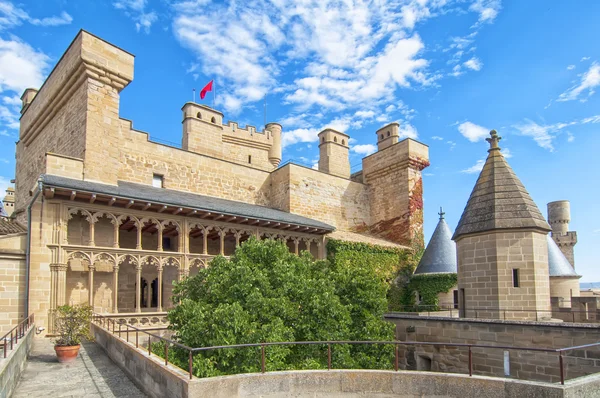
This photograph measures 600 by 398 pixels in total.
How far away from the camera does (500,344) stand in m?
12.8

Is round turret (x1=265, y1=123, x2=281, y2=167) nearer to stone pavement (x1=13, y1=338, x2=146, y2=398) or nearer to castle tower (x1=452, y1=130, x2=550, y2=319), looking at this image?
castle tower (x1=452, y1=130, x2=550, y2=319)

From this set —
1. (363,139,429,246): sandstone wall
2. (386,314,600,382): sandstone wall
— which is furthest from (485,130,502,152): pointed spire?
(363,139,429,246): sandstone wall

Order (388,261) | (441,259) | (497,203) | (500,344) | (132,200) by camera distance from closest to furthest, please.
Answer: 1. (500,344)
2. (497,203)
3. (132,200)
4. (441,259)
5. (388,261)

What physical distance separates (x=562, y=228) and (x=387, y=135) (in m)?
29.0

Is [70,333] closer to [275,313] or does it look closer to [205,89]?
[275,313]

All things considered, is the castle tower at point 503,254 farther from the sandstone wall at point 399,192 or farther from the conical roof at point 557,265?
the sandstone wall at point 399,192

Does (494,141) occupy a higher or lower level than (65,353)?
higher

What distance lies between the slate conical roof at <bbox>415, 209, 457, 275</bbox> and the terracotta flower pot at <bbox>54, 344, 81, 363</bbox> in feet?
61.5

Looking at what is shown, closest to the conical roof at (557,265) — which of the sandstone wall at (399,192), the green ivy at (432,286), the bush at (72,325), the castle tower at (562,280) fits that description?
the castle tower at (562,280)

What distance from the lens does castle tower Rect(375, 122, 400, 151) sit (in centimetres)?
3221

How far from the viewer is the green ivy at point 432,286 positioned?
2314cm

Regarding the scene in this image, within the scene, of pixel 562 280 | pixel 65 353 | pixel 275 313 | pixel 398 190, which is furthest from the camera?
pixel 398 190

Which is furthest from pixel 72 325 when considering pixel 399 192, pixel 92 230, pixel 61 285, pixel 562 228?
pixel 562 228

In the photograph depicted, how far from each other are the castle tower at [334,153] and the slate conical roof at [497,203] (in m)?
17.0
